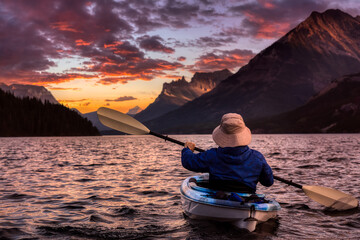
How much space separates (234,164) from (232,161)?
13 cm

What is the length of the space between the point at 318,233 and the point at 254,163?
262 cm

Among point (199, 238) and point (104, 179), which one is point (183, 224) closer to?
point (199, 238)

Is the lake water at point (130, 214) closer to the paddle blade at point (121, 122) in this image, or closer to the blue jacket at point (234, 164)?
the blue jacket at point (234, 164)

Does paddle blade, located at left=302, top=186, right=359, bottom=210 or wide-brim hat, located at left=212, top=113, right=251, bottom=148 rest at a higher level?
wide-brim hat, located at left=212, top=113, right=251, bottom=148

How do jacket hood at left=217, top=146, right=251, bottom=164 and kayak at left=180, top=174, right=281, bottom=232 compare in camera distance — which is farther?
jacket hood at left=217, top=146, right=251, bottom=164

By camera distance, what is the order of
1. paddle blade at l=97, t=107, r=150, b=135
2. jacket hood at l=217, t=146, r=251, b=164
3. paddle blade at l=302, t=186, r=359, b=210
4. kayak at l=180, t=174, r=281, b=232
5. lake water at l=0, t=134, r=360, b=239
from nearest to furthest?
kayak at l=180, t=174, r=281, b=232 → jacket hood at l=217, t=146, r=251, b=164 → lake water at l=0, t=134, r=360, b=239 → paddle blade at l=302, t=186, r=359, b=210 → paddle blade at l=97, t=107, r=150, b=135

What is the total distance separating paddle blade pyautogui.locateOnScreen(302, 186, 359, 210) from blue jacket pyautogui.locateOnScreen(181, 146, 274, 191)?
12.8 ft

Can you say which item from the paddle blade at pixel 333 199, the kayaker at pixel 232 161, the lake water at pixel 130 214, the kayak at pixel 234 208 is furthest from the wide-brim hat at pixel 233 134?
the paddle blade at pixel 333 199

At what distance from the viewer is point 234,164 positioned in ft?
27.1

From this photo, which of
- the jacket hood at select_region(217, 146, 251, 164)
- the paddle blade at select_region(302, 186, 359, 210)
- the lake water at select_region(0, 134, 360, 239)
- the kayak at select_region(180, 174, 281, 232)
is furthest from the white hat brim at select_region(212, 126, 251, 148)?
the paddle blade at select_region(302, 186, 359, 210)

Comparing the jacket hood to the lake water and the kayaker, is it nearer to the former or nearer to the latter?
the kayaker

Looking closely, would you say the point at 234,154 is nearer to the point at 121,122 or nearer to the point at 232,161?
the point at 232,161

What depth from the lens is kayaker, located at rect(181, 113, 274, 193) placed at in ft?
26.8

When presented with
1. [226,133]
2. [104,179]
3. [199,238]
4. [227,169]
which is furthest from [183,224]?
[104,179]
